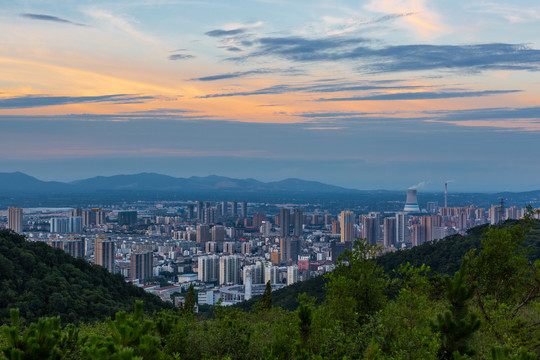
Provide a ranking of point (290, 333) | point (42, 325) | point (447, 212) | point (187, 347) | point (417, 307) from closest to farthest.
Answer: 1. point (42, 325)
2. point (417, 307)
3. point (290, 333)
4. point (187, 347)
5. point (447, 212)

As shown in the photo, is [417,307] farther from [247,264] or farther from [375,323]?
[247,264]

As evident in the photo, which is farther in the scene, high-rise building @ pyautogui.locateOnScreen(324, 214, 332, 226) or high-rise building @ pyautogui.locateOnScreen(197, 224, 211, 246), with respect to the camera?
high-rise building @ pyautogui.locateOnScreen(324, 214, 332, 226)

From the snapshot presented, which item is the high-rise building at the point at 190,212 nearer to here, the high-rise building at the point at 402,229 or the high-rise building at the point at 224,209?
the high-rise building at the point at 224,209

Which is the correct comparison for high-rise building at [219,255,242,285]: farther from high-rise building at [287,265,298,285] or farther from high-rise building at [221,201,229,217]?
high-rise building at [221,201,229,217]

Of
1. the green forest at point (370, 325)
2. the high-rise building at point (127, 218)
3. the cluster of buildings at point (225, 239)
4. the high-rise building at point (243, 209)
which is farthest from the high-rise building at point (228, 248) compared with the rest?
the green forest at point (370, 325)

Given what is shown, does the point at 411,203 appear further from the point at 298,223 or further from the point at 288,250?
the point at 288,250

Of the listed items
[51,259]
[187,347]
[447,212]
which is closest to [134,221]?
[447,212]

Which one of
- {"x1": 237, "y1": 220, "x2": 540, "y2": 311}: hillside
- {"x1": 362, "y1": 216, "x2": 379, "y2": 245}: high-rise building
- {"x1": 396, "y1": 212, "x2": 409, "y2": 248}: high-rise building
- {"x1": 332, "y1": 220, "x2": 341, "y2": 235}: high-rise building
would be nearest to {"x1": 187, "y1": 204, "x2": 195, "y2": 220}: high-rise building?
{"x1": 332, "y1": 220, "x2": 341, "y2": 235}: high-rise building
